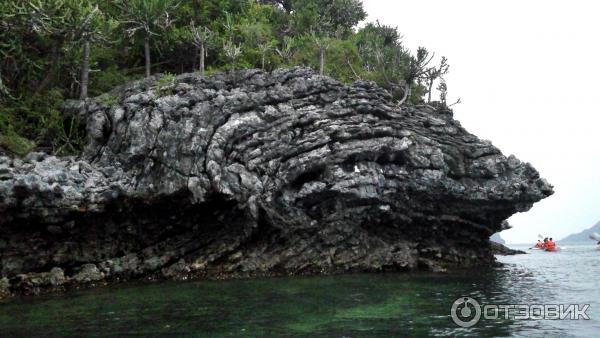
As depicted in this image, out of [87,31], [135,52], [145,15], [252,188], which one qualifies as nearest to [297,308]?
[252,188]

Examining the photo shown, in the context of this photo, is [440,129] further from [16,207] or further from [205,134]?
[16,207]

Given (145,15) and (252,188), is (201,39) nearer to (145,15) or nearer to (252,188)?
(145,15)

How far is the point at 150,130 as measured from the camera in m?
24.5

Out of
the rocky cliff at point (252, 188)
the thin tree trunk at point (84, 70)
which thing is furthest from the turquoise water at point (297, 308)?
the thin tree trunk at point (84, 70)

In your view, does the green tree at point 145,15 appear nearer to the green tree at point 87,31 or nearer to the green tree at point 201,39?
the green tree at point 201,39

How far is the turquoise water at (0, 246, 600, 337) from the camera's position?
12.4 meters

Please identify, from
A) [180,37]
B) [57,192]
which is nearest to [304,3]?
[180,37]

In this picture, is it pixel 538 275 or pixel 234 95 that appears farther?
pixel 234 95

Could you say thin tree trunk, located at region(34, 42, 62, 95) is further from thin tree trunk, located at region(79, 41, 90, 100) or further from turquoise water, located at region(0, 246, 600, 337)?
turquoise water, located at region(0, 246, 600, 337)

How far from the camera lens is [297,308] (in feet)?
50.8

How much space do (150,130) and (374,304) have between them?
16504 millimetres

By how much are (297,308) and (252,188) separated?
10.6m

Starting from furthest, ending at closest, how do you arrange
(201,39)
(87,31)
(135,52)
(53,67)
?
(135,52)
(201,39)
(53,67)
(87,31)

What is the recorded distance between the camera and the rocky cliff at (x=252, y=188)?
72.7ft
